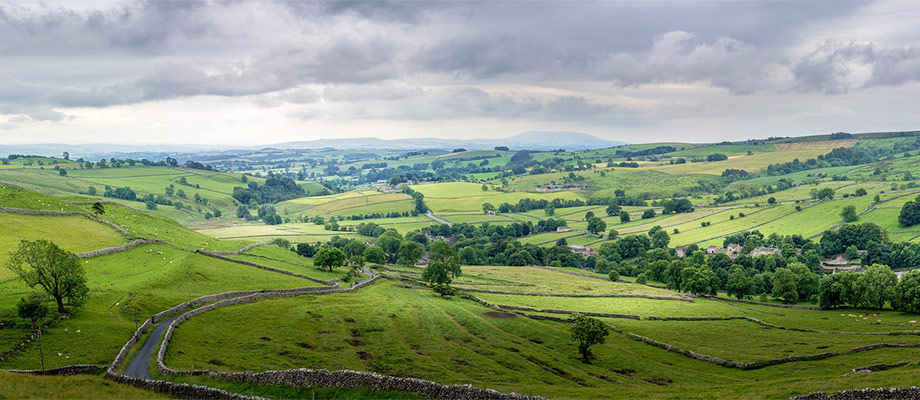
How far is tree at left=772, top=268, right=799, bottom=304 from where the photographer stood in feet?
358

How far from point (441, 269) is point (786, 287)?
227 ft

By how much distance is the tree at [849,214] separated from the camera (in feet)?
602

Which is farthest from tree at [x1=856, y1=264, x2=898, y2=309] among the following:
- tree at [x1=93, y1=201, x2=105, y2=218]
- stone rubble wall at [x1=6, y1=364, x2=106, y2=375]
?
tree at [x1=93, y1=201, x2=105, y2=218]

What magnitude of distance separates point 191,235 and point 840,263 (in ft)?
572

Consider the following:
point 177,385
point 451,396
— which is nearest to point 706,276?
point 451,396

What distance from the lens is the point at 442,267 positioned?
103m

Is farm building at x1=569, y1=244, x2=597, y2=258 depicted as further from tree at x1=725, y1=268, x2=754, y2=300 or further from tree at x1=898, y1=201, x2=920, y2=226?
tree at x1=898, y1=201, x2=920, y2=226

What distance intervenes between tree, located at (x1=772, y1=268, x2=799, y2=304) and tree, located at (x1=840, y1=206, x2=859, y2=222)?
306 feet

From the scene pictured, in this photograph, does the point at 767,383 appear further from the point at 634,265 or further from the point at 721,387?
the point at 634,265

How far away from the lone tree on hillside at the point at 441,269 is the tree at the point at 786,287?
65.2 m

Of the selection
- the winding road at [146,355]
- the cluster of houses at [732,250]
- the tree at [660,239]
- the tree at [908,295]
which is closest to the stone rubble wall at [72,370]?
the winding road at [146,355]

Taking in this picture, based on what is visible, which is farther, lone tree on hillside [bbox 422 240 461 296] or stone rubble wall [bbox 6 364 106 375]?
lone tree on hillside [bbox 422 240 461 296]

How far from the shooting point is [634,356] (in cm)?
6194

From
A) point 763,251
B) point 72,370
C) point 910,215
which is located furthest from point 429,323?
point 910,215
